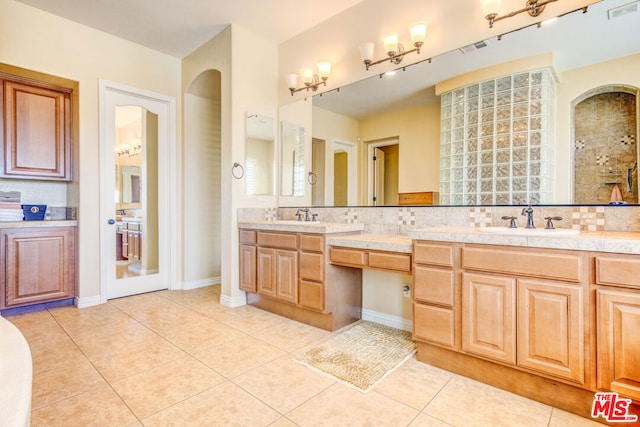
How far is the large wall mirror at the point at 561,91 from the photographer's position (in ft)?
6.12

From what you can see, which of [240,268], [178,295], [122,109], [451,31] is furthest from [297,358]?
[122,109]

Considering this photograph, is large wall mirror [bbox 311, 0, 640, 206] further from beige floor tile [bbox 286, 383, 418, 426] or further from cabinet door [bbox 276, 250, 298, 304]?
beige floor tile [bbox 286, 383, 418, 426]

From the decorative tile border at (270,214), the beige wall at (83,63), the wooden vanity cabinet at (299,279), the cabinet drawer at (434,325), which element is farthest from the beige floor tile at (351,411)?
the beige wall at (83,63)

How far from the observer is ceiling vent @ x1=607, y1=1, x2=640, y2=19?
5.99 ft

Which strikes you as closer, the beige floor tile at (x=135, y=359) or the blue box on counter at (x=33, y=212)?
the beige floor tile at (x=135, y=359)

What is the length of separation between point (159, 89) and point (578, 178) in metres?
4.25

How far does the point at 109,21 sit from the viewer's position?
332 cm


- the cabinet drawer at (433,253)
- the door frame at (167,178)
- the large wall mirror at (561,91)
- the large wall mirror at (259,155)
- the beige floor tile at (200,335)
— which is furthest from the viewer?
the door frame at (167,178)

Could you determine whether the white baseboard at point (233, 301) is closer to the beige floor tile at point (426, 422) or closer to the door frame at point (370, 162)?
the door frame at point (370, 162)

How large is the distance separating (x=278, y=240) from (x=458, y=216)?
1567 mm

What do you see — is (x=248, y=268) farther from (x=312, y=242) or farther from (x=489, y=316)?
Result: (x=489, y=316)

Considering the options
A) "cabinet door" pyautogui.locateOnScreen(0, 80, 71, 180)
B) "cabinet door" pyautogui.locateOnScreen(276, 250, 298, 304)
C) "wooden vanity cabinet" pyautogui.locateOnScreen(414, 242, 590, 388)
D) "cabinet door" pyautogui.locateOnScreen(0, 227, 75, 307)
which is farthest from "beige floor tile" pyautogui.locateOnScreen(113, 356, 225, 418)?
"cabinet door" pyautogui.locateOnScreen(0, 80, 71, 180)

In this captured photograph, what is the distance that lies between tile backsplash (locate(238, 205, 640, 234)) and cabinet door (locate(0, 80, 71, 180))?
1.95 m

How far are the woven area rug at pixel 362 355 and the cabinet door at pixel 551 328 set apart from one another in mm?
794
